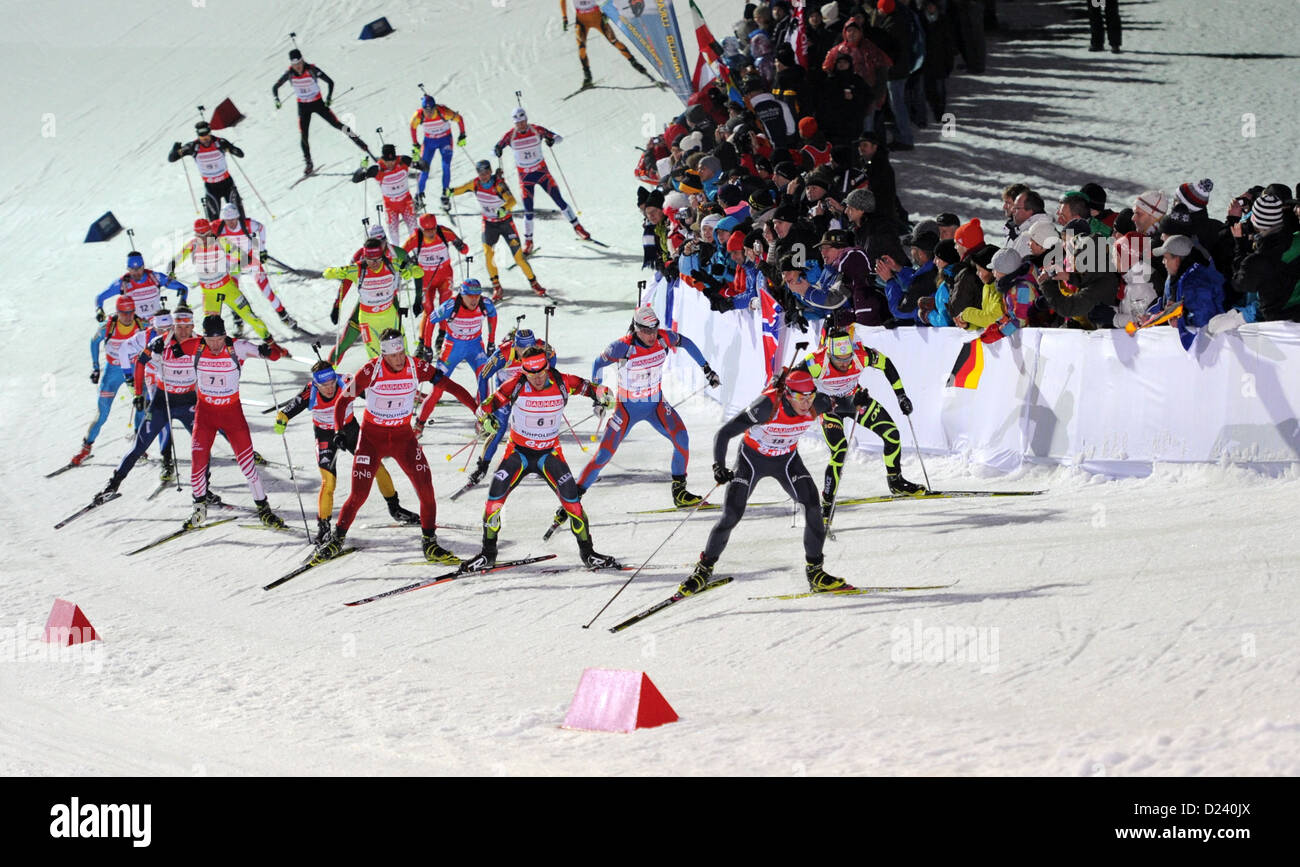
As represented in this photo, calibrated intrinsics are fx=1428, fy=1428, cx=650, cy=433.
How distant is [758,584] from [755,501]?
2.14 metres

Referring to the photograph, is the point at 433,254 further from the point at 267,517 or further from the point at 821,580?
the point at 821,580

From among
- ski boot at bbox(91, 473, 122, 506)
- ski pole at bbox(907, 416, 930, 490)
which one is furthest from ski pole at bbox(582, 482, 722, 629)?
ski boot at bbox(91, 473, 122, 506)

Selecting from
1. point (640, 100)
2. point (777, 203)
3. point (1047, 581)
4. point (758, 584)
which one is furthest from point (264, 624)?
point (640, 100)

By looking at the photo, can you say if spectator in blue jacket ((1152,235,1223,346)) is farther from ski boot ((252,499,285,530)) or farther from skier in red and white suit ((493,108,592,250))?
skier in red and white suit ((493,108,592,250))

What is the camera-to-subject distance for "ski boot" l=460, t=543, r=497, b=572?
11.0m

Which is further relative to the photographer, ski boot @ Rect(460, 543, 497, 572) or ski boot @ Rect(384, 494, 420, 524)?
ski boot @ Rect(384, 494, 420, 524)

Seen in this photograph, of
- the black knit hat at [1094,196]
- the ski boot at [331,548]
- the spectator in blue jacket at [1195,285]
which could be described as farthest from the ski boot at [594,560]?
the black knit hat at [1094,196]

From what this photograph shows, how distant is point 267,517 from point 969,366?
20.7 ft

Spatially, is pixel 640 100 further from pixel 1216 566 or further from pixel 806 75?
pixel 1216 566

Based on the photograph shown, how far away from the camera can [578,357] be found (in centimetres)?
1719

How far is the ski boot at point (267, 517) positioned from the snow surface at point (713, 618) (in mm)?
362

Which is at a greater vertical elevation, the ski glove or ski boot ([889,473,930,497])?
the ski glove

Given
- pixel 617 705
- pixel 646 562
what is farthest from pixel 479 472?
pixel 617 705

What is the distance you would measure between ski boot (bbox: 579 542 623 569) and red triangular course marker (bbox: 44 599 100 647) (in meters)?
3.62
